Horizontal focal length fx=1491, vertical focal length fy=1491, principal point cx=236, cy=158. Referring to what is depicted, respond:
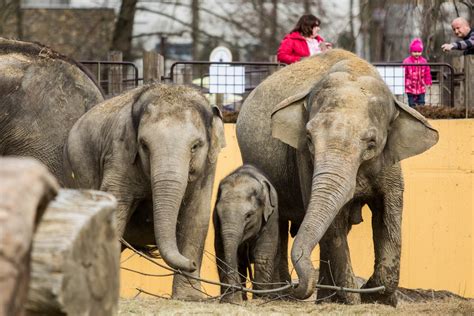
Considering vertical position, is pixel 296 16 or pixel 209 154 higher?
pixel 296 16

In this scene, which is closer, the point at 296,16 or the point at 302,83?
the point at 302,83

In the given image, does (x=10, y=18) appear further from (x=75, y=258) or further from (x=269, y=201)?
(x=75, y=258)

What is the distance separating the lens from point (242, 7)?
37.4 m

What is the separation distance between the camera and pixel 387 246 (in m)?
12.1

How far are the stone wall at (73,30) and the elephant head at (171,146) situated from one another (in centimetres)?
2312

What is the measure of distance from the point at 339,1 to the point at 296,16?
5.06 ft

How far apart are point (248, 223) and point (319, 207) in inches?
88.3

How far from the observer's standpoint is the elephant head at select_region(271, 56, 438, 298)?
34.9 feet

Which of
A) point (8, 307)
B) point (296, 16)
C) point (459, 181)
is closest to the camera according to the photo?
point (8, 307)

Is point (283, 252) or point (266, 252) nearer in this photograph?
point (266, 252)

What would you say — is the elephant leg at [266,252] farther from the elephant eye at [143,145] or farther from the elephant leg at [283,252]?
the elephant eye at [143,145]

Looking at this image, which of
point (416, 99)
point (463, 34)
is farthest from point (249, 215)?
point (416, 99)

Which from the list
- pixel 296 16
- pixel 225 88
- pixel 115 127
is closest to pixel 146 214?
pixel 115 127

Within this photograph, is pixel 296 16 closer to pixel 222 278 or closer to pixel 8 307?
pixel 222 278
